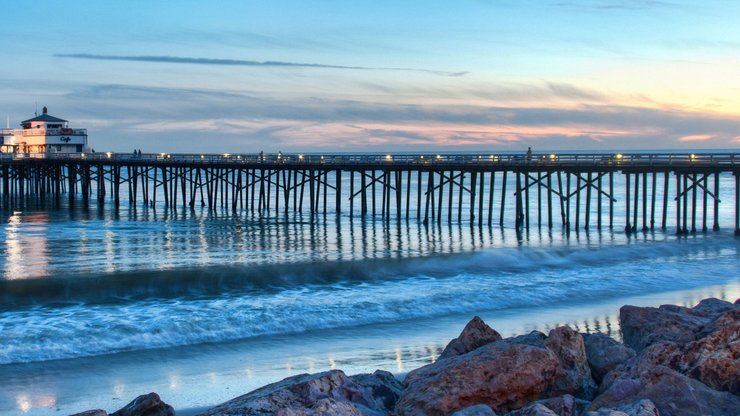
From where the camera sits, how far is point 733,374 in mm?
8852

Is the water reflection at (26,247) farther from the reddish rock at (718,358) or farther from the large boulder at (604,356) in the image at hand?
the reddish rock at (718,358)

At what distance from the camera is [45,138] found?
6281cm

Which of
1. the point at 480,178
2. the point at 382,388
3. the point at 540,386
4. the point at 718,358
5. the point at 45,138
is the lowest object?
the point at 382,388

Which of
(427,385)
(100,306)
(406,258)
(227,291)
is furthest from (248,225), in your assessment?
(427,385)

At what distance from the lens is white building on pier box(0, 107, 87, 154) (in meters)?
62.8

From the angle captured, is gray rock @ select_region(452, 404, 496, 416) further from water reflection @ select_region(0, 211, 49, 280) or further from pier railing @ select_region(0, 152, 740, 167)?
pier railing @ select_region(0, 152, 740, 167)

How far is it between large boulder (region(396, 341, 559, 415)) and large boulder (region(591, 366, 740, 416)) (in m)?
0.85

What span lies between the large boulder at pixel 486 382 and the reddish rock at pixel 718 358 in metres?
1.40

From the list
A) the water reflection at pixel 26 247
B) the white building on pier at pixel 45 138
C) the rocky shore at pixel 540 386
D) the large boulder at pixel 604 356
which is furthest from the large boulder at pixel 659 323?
the white building on pier at pixel 45 138

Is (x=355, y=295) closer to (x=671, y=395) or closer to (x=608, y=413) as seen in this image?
(x=671, y=395)

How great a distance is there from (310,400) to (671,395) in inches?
136

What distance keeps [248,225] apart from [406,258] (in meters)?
13.8

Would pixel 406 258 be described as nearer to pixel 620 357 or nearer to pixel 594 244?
pixel 594 244

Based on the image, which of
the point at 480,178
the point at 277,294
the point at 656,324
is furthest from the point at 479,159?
the point at 656,324
